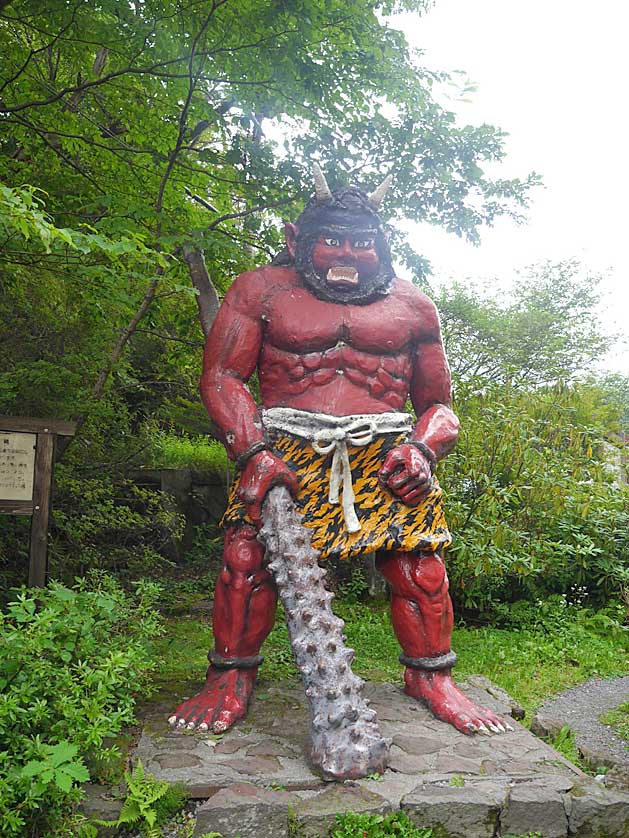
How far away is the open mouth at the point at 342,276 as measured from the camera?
3025 millimetres

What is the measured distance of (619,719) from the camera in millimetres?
3863

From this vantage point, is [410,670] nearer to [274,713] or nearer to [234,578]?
[274,713]

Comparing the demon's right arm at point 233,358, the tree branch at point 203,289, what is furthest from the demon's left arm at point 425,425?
the tree branch at point 203,289

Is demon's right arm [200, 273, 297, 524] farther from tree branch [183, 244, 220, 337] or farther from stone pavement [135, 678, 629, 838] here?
tree branch [183, 244, 220, 337]

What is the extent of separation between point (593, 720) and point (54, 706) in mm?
3069

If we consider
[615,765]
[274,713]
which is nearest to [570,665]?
[615,765]

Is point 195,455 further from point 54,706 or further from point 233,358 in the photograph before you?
point 54,706

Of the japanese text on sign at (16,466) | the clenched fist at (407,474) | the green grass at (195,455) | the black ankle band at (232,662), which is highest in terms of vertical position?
the clenched fist at (407,474)

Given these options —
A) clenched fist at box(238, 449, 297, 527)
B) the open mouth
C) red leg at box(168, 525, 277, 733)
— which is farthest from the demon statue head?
red leg at box(168, 525, 277, 733)

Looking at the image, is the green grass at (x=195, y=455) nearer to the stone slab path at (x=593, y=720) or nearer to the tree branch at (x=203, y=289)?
the tree branch at (x=203, y=289)

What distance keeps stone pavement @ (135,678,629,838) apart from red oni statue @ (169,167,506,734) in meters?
0.17

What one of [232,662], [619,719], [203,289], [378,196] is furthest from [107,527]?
[619,719]

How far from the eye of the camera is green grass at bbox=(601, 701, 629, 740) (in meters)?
A: 3.69

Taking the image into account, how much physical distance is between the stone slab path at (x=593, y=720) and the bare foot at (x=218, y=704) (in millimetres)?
1483
